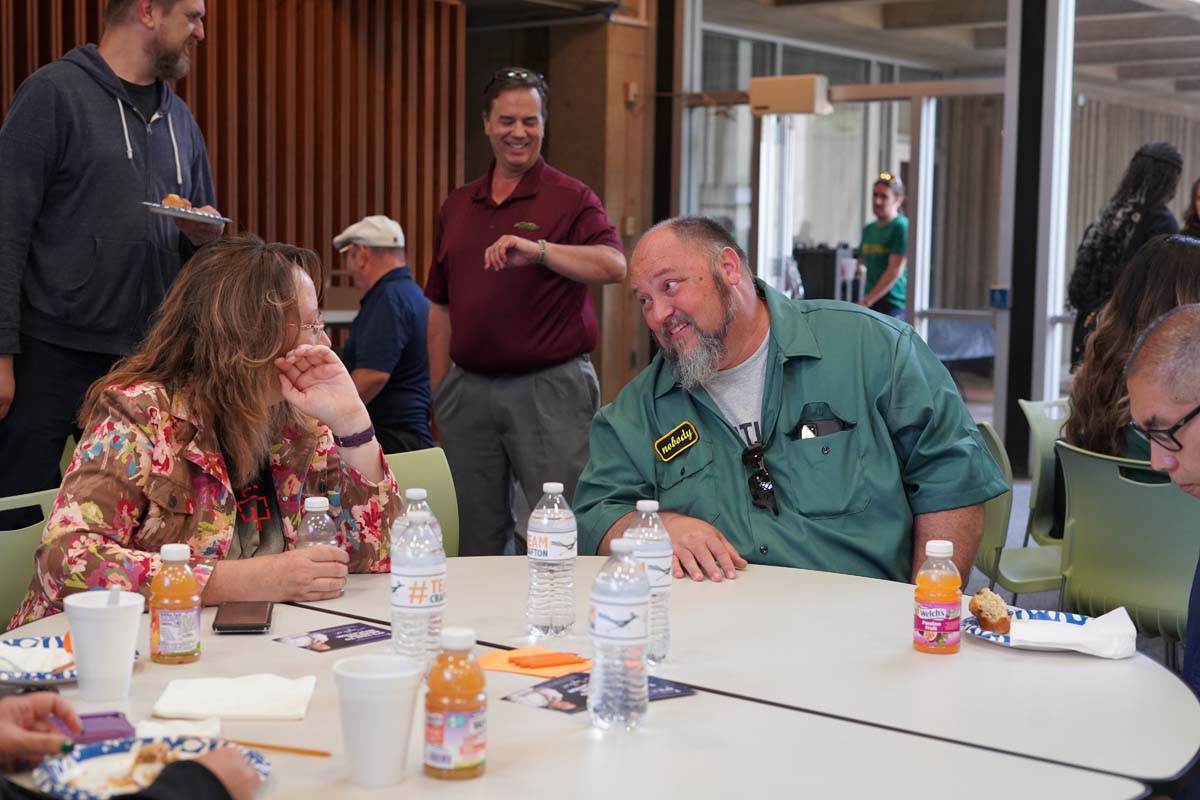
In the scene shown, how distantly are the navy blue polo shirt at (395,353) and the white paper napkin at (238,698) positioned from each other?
9.79 ft

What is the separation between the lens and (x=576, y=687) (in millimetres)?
1934

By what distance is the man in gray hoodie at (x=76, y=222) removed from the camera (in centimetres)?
354

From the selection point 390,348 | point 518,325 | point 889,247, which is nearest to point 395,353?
point 390,348

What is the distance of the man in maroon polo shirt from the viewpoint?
185 inches

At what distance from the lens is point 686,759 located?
1660 millimetres

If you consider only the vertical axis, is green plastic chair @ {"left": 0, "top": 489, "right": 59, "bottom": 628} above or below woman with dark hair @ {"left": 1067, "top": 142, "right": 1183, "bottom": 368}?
below

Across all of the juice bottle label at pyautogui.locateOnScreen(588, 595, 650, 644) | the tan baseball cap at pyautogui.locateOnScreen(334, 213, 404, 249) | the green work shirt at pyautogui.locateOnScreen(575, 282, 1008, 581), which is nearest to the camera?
the juice bottle label at pyautogui.locateOnScreen(588, 595, 650, 644)

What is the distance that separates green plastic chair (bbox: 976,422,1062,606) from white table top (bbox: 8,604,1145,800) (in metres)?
2.14

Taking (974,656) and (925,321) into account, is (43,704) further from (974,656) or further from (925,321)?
(925,321)

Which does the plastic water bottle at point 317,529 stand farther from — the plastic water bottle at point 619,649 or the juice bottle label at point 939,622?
the juice bottle label at point 939,622

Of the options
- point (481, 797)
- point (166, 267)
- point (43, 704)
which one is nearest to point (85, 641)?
point (43, 704)

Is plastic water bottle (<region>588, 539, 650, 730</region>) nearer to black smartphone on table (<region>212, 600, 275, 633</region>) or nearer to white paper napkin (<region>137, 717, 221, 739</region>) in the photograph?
white paper napkin (<region>137, 717, 221, 739</region>)

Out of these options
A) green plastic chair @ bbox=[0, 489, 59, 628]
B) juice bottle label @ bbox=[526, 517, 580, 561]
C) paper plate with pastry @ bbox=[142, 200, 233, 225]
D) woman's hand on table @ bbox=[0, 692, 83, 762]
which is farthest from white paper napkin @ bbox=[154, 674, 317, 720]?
paper plate with pastry @ bbox=[142, 200, 233, 225]

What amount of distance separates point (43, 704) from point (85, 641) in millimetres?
182
